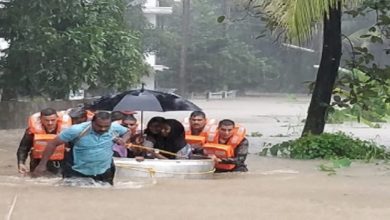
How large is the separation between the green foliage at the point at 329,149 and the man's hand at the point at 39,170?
8.35 m

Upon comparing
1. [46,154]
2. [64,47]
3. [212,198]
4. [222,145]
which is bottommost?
[212,198]

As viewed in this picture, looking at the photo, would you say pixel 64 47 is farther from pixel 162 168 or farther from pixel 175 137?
pixel 162 168

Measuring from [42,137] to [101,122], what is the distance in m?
1.68

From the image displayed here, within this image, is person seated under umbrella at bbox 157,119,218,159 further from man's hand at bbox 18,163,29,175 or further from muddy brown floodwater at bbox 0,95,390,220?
man's hand at bbox 18,163,29,175

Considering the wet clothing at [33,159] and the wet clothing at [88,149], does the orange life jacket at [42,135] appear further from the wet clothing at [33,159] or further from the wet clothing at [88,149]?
the wet clothing at [88,149]

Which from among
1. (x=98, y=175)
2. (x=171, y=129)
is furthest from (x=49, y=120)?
(x=171, y=129)

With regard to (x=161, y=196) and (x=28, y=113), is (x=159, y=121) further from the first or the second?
(x=28, y=113)

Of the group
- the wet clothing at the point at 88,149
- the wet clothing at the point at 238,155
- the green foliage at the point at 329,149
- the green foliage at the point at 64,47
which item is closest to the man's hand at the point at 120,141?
the wet clothing at the point at 88,149

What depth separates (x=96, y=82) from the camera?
2845cm

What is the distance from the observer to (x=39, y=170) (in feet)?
34.4

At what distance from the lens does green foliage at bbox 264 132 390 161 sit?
18.1 m

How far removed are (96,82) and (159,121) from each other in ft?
53.6

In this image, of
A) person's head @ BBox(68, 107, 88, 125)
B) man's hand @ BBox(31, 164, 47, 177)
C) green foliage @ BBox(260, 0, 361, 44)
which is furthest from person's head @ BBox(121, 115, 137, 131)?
green foliage @ BBox(260, 0, 361, 44)

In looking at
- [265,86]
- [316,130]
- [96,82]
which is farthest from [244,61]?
[316,130]
